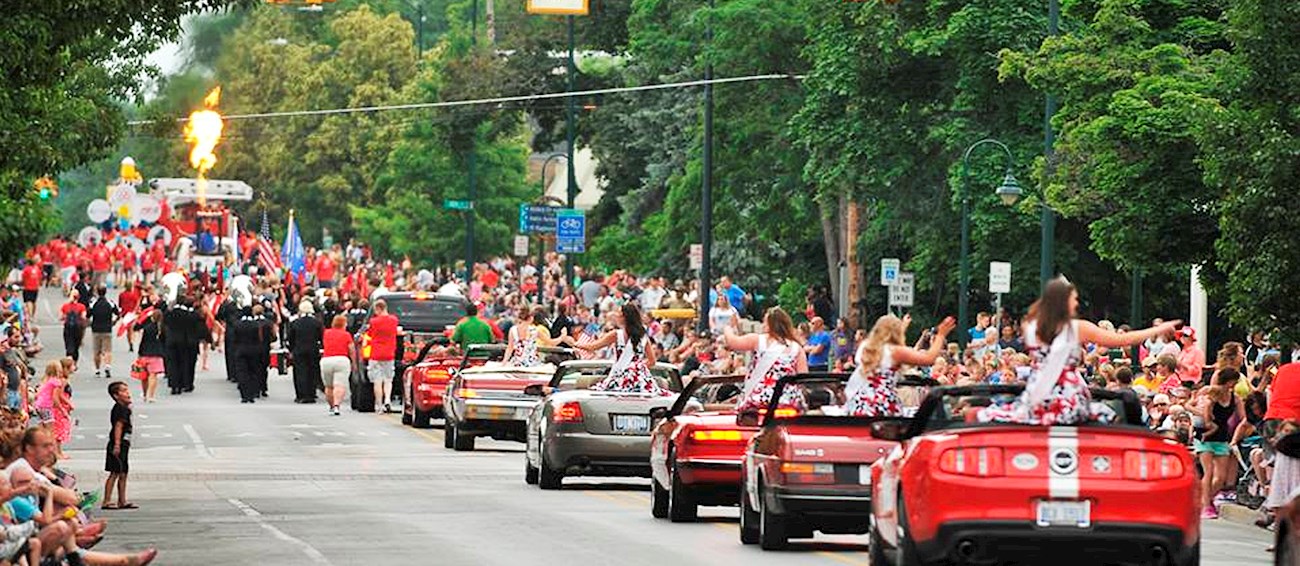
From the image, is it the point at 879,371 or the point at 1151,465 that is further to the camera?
the point at 879,371

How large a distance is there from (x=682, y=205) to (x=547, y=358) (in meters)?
31.2

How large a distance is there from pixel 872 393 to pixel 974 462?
14.6 feet

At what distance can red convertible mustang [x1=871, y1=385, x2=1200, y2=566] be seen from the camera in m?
15.6

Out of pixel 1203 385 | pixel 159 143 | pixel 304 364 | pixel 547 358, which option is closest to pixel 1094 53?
pixel 547 358

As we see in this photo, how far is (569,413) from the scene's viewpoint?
27.2 metres

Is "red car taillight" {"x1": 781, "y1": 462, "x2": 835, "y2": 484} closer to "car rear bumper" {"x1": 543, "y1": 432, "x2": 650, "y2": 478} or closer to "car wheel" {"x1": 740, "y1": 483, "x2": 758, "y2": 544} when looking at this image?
"car wheel" {"x1": 740, "y1": 483, "x2": 758, "y2": 544}

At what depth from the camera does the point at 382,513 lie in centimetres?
2516

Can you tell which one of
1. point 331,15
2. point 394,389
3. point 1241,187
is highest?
point 331,15

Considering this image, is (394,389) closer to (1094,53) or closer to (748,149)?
(1094,53)

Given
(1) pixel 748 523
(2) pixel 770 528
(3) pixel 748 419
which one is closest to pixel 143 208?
(3) pixel 748 419

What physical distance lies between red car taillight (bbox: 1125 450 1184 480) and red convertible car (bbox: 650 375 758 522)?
677 centimetres

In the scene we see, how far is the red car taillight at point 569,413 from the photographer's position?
27172 millimetres

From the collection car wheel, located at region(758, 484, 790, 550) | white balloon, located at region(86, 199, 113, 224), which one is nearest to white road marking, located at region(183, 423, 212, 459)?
car wheel, located at region(758, 484, 790, 550)

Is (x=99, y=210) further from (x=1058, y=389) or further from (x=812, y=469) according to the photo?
(x=1058, y=389)
